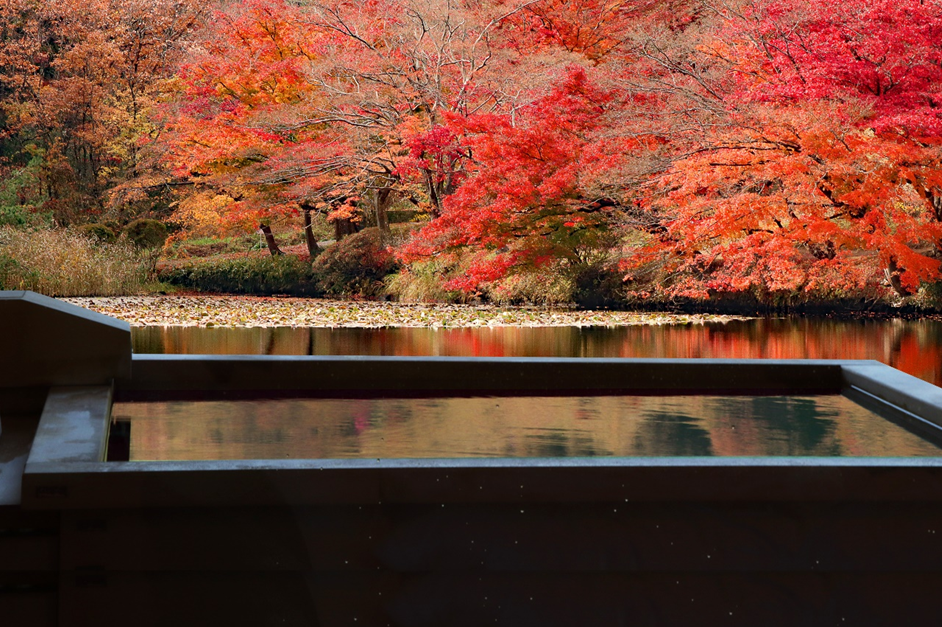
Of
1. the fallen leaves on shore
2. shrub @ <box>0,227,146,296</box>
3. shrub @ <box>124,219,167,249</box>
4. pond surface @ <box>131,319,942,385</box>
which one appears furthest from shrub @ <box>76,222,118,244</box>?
pond surface @ <box>131,319,942,385</box>

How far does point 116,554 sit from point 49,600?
252 millimetres

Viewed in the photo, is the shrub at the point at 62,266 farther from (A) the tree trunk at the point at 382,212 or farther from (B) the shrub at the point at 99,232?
(A) the tree trunk at the point at 382,212

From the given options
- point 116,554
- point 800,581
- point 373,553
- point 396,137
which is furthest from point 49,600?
point 396,137

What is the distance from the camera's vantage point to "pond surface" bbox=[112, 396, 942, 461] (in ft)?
12.9

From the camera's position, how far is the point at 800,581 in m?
2.62

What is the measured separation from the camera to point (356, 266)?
20.7 metres

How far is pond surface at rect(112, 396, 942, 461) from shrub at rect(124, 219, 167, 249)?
1889 cm

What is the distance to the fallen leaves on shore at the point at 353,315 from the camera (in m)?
13.8

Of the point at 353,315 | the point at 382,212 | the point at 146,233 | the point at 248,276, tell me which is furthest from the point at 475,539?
the point at 146,233

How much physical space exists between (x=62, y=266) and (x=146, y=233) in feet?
16.8

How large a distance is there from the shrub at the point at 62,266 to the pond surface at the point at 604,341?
5239 millimetres

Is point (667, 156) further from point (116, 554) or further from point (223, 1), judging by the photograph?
point (223, 1)

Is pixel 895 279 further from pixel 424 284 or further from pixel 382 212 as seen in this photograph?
pixel 382 212

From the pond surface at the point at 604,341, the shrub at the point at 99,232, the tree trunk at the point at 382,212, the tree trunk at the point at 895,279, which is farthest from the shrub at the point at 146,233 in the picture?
the tree trunk at the point at 895,279
